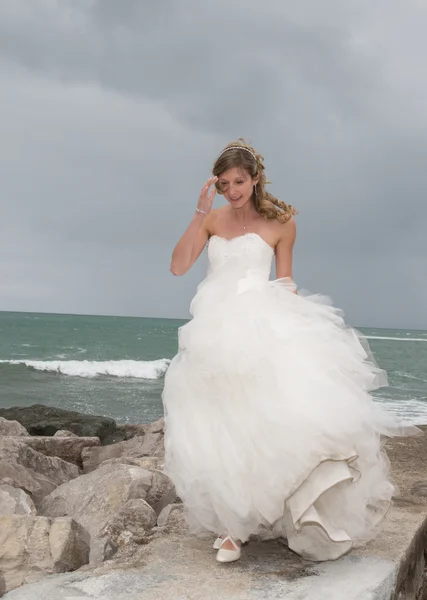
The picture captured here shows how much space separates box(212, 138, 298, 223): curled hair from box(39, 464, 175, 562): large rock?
1996mm

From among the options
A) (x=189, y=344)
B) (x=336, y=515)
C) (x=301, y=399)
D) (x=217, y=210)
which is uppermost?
(x=217, y=210)

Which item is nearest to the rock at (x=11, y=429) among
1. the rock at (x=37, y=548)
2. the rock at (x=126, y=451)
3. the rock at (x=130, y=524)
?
the rock at (x=126, y=451)

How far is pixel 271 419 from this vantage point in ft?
9.54

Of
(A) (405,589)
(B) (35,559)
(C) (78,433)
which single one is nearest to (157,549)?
(B) (35,559)

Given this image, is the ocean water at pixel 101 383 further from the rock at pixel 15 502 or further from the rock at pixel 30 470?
the rock at pixel 15 502

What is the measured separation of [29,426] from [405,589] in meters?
9.28

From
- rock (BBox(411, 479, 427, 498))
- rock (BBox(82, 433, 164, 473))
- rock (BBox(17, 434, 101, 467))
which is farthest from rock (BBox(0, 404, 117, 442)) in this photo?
rock (BBox(411, 479, 427, 498))

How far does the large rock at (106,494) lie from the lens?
425 centimetres

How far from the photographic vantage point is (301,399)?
2.93m

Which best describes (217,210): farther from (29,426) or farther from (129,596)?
(29,426)

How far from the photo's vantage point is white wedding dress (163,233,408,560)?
2875 millimetres

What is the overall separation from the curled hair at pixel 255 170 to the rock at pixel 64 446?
503 centimetres

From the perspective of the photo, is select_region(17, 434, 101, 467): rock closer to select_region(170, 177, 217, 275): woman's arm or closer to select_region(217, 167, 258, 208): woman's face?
Answer: select_region(170, 177, 217, 275): woman's arm

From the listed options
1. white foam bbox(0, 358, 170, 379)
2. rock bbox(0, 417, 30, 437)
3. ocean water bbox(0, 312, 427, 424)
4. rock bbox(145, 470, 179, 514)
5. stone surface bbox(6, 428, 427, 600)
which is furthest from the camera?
white foam bbox(0, 358, 170, 379)
